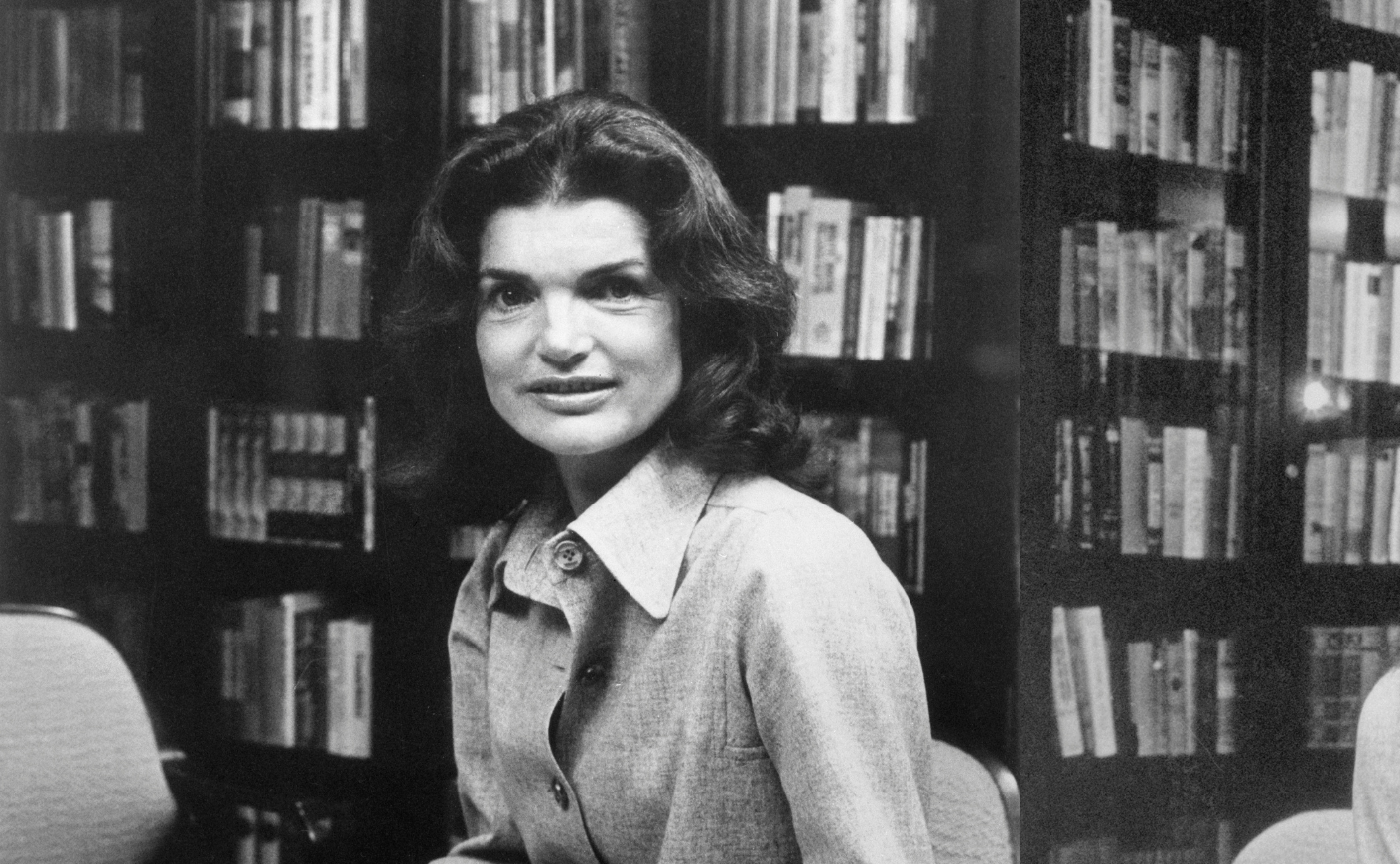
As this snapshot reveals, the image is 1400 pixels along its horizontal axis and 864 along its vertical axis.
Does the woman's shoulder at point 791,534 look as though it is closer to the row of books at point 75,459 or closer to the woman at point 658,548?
the woman at point 658,548

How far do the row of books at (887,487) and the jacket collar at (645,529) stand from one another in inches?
29.2

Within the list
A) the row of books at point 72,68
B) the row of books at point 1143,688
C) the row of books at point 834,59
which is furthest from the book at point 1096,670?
the row of books at point 72,68

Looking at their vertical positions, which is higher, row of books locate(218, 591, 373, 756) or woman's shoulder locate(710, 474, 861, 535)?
woman's shoulder locate(710, 474, 861, 535)

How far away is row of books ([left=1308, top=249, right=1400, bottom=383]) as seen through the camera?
1.03 m

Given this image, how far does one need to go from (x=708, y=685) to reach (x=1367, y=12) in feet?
2.33

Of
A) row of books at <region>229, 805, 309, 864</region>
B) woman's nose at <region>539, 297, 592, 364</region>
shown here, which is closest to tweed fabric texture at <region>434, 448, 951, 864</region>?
woman's nose at <region>539, 297, 592, 364</region>

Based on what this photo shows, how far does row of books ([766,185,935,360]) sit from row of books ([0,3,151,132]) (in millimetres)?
1115

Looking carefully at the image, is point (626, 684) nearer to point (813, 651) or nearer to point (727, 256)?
point (813, 651)

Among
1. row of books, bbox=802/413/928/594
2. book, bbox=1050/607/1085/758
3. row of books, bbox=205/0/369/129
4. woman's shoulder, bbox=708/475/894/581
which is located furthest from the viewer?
row of books, bbox=205/0/369/129

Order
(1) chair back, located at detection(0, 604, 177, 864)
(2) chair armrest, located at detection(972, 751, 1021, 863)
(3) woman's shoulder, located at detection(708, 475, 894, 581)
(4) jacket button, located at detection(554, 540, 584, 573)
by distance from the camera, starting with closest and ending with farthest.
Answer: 1. (3) woman's shoulder, located at detection(708, 475, 894, 581)
2. (4) jacket button, located at detection(554, 540, 584, 573)
3. (2) chair armrest, located at detection(972, 751, 1021, 863)
4. (1) chair back, located at detection(0, 604, 177, 864)

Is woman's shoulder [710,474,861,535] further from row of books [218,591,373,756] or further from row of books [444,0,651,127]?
row of books [218,591,373,756]

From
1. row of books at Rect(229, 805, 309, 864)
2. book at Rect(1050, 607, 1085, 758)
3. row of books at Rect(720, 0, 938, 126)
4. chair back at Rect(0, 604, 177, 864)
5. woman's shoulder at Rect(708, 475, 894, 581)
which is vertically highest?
row of books at Rect(720, 0, 938, 126)

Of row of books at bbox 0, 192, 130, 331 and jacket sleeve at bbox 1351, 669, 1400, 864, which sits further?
row of books at bbox 0, 192, 130, 331

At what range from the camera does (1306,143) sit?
1.09 metres
